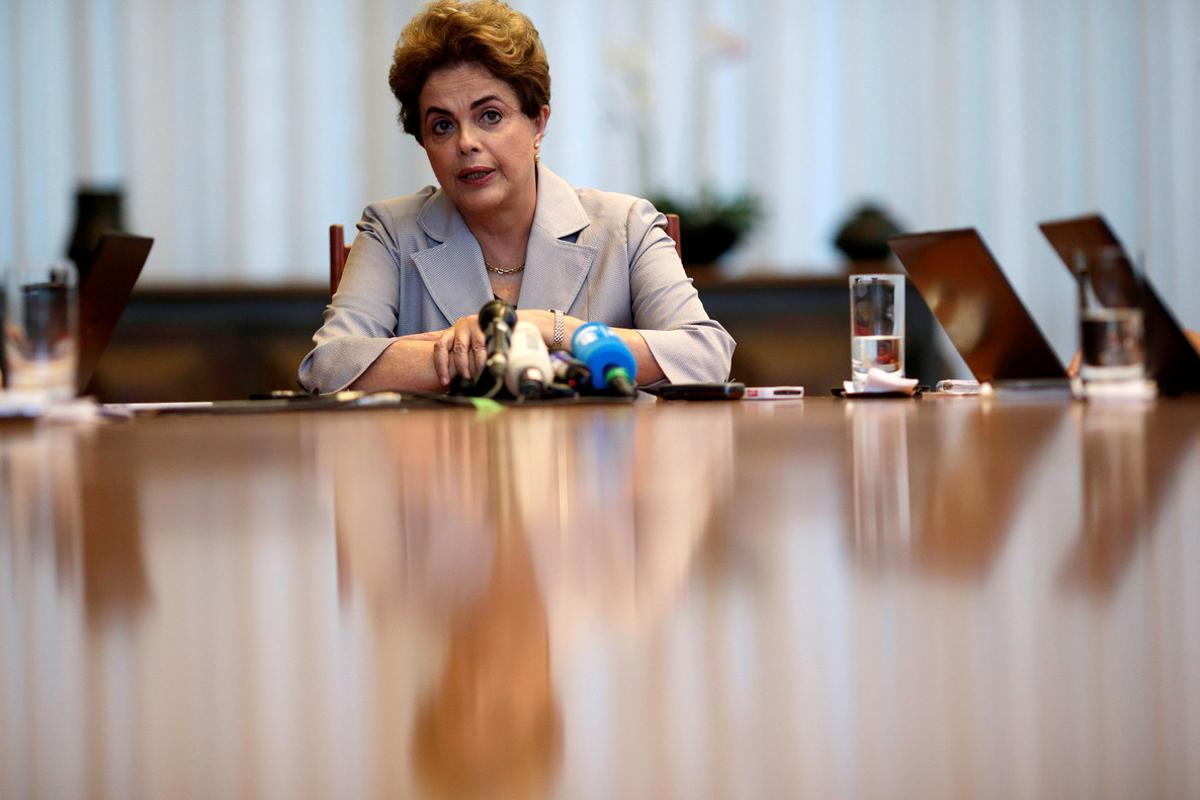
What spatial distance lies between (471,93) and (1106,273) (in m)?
1.26

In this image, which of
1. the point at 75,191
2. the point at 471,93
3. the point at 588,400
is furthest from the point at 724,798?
the point at 75,191

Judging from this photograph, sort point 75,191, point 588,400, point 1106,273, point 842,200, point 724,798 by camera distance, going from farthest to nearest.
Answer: point 842,200, point 75,191, point 588,400, point 1106,273, point 724,798

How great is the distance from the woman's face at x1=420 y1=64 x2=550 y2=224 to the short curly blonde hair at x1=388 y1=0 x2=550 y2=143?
0.06 ft

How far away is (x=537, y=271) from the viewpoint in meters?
2.27

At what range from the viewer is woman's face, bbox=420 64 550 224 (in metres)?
2.24

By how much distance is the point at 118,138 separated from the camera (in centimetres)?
430

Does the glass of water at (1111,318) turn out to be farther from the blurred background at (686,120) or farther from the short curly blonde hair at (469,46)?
the blurred background at (686,120)

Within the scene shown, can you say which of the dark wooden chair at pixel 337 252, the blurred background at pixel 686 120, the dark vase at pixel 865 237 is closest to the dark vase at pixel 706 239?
the blurred background at pixel 686 120

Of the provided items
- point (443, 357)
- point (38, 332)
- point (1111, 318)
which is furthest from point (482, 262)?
point (1111, 318)

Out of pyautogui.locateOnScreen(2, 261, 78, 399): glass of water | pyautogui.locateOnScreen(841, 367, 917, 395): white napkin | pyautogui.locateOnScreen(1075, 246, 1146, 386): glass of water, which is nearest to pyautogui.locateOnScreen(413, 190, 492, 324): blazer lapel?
pyautogui.locateOnScreen(841, 367, 917, 395): white napkin

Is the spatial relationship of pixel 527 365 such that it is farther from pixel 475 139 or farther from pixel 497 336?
pixel 475 139

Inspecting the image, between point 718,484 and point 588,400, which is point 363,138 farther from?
point 718,484

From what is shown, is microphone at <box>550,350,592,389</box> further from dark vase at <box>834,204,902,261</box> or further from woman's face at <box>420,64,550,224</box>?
dark vase at <box>834,204,902,261</box>

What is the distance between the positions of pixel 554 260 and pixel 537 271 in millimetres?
40
